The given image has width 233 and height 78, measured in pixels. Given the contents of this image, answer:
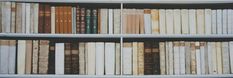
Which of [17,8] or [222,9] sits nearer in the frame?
[17,8]

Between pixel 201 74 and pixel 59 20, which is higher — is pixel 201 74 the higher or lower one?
the lower one

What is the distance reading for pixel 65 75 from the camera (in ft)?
7.70

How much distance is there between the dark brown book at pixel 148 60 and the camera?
2.41 m

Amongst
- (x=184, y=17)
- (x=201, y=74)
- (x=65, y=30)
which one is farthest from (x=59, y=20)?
(x=201, y=74)

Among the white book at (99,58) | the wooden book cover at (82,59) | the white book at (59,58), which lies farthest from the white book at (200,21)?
the white book at (59,58)

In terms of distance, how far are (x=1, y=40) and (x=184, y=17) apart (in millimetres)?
1239

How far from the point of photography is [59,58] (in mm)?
2379

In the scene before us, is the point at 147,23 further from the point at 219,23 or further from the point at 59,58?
the point at 59,58


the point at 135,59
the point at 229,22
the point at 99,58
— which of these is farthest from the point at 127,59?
the point at 229,22

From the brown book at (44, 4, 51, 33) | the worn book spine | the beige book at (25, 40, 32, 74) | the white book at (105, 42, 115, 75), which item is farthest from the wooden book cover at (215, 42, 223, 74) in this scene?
the beige book at (25, 40, 32, 74)

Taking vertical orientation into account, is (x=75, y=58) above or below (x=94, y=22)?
below

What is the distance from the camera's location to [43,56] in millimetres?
2361

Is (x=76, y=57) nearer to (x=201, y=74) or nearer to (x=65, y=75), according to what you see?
(x=65, y=75)

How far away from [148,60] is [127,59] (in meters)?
0.14
